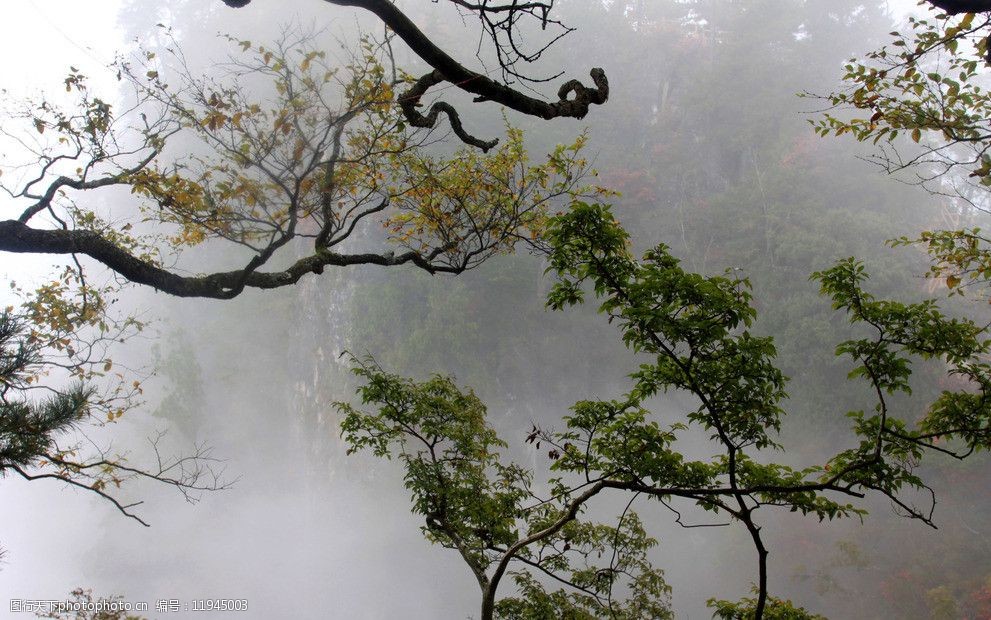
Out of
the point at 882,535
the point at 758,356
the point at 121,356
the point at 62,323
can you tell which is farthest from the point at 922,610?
the point at 121,356

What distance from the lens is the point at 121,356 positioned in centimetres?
2478

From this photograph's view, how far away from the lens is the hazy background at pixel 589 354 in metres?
10.9

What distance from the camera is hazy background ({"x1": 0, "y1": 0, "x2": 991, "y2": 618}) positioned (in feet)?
35.7

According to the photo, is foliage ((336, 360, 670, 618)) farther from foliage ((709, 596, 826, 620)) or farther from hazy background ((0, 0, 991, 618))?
hazy background ((0, 0, 991, 618))

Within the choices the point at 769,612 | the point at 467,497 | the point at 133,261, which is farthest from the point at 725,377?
the point at 133,261

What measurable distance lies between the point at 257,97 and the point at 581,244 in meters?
21.4

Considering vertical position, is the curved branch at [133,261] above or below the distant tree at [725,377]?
above

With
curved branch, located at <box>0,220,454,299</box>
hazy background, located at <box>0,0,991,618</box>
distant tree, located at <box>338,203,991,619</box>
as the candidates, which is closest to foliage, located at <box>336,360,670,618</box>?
distant tree, located at <box>338,203,991,619</box>

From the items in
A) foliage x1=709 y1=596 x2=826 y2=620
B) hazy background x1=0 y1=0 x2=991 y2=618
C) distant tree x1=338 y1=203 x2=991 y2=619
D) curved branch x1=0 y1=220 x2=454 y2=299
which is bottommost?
foliage x1=709 y1=596 x2=826 y2=620

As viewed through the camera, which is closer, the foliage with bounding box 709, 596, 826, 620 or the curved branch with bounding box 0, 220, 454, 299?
the curved branch with bounding box 0, 220, 454, 299

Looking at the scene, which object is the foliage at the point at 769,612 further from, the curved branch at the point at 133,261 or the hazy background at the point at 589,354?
the hazy background at the point at 589,354

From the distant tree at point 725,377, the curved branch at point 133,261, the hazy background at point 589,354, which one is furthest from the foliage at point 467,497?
the hazy background at point 589,354

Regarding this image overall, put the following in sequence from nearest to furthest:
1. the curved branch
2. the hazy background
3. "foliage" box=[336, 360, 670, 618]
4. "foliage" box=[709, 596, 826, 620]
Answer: the curved branch → "foliage" box=[709, 596, 826, 620] → "foliage" box=[336, 360, 670, 618] → the hazy background

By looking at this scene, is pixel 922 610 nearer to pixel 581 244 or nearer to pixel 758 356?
pixel 758 356
